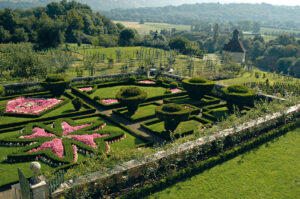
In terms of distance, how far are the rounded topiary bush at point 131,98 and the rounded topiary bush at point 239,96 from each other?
8880 mm

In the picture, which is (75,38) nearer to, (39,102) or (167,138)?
(39,102)

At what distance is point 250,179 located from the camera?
1422 centimetres

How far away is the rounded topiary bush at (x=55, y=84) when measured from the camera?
2786 centimetres

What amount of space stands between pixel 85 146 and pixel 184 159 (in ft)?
23.3

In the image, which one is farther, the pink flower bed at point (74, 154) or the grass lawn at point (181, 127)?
the grass lawn at point (181, 127)

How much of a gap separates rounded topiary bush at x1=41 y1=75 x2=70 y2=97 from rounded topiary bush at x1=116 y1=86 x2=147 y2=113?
27.6ft

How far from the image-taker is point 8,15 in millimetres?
73625

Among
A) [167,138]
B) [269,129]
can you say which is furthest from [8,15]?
[269,129]

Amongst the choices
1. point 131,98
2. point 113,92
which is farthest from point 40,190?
point 113,92

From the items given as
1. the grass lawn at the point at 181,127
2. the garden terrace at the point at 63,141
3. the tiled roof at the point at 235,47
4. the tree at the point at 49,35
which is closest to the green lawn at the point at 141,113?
the grass lawn at the point at 181,127

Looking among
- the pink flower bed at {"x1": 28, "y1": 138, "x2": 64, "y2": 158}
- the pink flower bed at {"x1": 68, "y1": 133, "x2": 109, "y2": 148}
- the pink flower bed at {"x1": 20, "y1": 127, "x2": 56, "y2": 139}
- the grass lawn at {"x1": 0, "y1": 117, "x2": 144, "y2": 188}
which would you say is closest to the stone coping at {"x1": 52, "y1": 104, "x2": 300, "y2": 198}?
the grass lawn at {"x1": 0, "y1": 117, "x2": 144, "y2": 188}

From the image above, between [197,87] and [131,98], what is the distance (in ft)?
30.0

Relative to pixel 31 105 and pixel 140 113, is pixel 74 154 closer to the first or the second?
pixel 140 113

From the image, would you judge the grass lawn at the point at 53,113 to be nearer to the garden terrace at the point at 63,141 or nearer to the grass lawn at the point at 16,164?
the garden terrace at the point at 63,141
